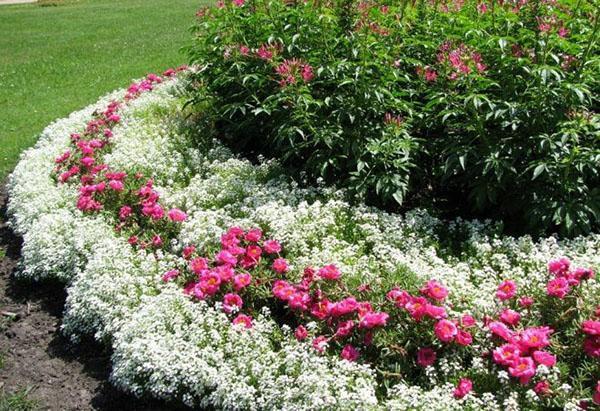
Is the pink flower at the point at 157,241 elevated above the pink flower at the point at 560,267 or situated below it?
below

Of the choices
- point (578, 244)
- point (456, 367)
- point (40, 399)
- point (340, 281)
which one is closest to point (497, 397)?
point (456, 367)

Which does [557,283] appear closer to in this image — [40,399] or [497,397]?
[497,397]

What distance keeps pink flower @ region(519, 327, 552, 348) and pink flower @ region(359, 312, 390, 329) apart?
74cm

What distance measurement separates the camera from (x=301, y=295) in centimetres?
424

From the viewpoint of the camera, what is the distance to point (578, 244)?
463cm

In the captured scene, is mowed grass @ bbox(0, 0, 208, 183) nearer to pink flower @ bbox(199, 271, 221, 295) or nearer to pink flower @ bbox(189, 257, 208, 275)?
pink flower @ bbox(189, 257, 208, 275)

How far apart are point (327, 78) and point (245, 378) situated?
283 cm

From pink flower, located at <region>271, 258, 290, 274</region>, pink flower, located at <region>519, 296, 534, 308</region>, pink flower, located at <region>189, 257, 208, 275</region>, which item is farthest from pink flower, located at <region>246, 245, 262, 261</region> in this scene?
pink flower, located at <region>519, 296, 534, 308</region>

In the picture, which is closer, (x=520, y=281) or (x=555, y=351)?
(x=555, y=351)

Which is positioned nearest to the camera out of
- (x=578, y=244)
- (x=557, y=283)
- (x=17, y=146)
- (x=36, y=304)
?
(x=557, y=283)

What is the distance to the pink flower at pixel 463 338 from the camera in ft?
12.1

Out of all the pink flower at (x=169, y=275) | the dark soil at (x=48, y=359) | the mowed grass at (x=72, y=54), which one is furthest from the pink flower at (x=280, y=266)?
the mowed grass at (x=72, y=54)

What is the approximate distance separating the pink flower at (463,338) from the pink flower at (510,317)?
24 cm

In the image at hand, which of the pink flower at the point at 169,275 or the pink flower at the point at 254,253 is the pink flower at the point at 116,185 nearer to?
the pink flower at the point at 169,275
